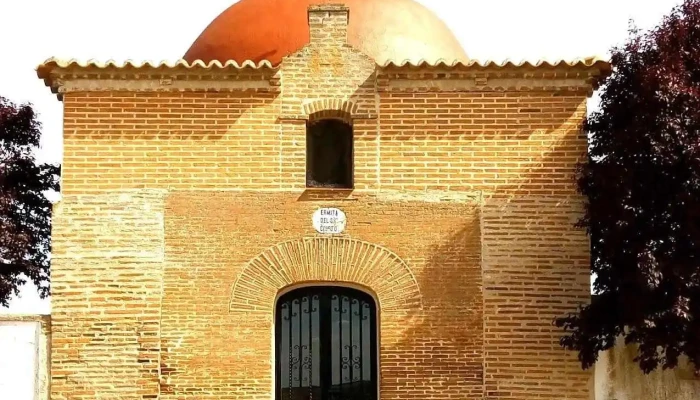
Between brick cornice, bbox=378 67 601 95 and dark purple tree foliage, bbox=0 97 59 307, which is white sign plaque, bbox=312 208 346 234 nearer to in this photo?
brick cornice, bbox=378 67 601 95

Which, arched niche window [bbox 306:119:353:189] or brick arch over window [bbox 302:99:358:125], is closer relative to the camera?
brick arch over window [bbox 302:99:358:125]

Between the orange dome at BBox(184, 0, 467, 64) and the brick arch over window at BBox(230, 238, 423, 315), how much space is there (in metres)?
2.64

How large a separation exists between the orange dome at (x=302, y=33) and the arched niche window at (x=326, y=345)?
306 centimetres

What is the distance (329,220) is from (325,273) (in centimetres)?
58

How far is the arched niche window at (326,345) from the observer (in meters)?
12.1

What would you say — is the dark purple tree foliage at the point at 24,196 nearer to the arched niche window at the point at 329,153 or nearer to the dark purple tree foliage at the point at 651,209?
the arched niche window at the point at 329,153

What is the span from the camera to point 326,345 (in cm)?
1210

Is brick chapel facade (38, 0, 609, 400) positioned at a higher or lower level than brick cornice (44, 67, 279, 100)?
lower

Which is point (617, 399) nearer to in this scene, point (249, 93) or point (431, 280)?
point (431, 280)

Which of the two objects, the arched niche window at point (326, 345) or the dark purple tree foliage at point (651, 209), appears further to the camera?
the arched niche window at point (326, 345)

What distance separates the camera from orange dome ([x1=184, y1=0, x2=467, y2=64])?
45.2 feet

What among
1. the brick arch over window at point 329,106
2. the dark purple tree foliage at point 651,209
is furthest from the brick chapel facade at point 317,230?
the dark purple tree foliage at point 651,209

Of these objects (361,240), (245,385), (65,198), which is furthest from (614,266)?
(65,198)

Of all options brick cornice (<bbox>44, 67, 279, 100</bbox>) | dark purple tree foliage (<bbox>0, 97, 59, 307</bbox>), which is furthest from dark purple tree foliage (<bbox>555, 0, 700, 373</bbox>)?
dark purple tree foliage (<bbox>0, 97, 59, 307</bbox>)
